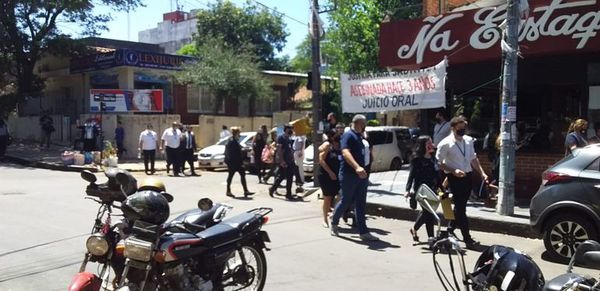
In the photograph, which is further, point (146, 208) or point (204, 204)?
point (204, 204)

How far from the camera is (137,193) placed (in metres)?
4.72

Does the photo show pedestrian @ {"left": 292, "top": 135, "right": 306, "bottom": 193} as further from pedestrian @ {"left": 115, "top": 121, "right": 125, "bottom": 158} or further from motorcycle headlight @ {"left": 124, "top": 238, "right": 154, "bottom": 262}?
pedestrian @ {"left": 115, "top": 121, "right": 125, "bottom": 158}

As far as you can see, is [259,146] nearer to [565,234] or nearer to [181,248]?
[565,234]

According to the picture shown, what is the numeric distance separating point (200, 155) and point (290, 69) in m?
31.8

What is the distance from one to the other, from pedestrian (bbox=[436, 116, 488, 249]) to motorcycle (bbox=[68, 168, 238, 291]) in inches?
158

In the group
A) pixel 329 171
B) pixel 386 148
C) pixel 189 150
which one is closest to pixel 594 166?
pixel 329 171

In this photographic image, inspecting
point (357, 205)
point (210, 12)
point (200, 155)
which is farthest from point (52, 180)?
point (210, 12)

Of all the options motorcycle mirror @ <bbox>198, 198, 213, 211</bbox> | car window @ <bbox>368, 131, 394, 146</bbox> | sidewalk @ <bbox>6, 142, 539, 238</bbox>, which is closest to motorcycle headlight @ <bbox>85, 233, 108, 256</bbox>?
motorcycle mirror @ <bbox>198, 198, 213, 211</bbox>

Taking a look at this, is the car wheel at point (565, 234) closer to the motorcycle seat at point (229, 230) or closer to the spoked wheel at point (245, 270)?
the spoked wheel at point (245, 270)

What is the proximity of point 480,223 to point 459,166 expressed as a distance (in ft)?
6.73

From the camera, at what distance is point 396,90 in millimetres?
12086

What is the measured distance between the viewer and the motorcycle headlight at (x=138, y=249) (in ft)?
14.6

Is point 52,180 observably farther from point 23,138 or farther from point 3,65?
point 23,138

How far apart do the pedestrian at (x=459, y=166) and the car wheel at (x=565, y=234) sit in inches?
41.6
